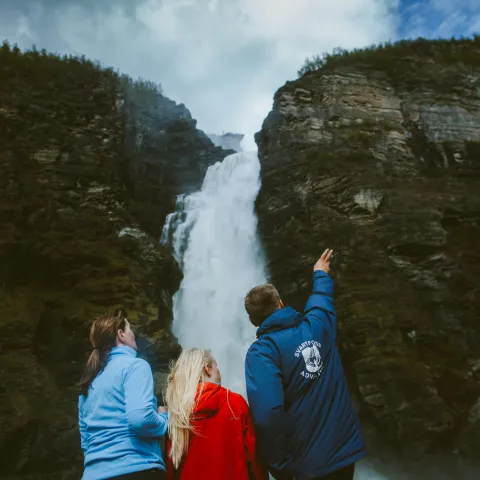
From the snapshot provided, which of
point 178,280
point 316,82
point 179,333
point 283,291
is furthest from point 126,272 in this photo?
point 316,82

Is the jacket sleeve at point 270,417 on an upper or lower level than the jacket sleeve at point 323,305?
lower

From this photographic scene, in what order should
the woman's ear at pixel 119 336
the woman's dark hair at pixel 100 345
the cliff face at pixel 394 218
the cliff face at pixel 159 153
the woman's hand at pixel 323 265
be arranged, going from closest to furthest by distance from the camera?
the woman's dark hair at pixel 100 345
the woman's ear at pixel 119 336
the woman's hand at pixel 323 265
the cliff face at pixel 394 218
the cliff face at pixel 159 153

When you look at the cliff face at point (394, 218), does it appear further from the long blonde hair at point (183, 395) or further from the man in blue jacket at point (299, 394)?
the long blonde hair at point (183, 395)

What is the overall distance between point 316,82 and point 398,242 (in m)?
9.53

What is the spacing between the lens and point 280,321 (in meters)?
3.52

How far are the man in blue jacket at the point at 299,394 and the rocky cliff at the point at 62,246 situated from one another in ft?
30.0

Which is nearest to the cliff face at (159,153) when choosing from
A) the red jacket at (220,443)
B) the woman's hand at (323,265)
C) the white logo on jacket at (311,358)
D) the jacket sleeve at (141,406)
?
the woman's hand at (323,265)

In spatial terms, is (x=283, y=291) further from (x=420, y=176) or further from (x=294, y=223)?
(x=420, y=176)

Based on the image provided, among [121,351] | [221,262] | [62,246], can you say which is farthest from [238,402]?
[221,262]

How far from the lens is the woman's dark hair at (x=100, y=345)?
3428 millimetres

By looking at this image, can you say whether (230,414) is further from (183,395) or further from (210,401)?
(183,395)

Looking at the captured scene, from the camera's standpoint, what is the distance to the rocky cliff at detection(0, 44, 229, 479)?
35.8ft

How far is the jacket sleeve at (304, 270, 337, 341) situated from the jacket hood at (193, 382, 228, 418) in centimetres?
89

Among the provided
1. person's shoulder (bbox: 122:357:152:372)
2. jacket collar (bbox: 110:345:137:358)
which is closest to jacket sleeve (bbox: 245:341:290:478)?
person's shoulder (bbox: 122:357:152:372)
